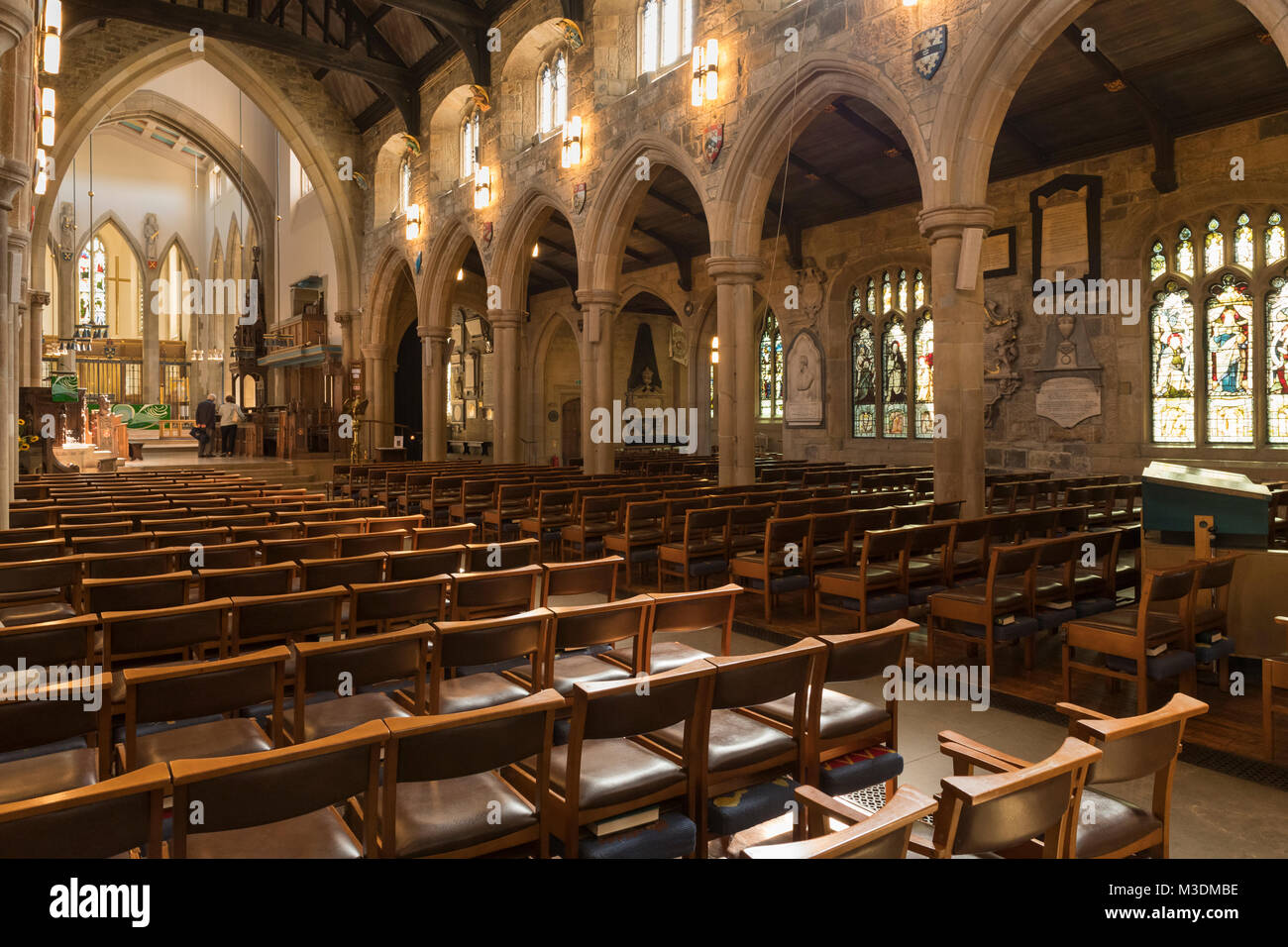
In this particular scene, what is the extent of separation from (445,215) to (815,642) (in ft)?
61.9

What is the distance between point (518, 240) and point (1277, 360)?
41.5ft

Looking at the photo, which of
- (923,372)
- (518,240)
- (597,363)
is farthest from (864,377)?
(518,240)

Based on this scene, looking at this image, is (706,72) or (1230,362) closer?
(706,72)

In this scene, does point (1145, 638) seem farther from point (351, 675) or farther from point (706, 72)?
point (706, 72)

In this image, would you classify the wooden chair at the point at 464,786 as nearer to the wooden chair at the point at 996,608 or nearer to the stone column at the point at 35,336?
the wooden chair at the point at 996,608

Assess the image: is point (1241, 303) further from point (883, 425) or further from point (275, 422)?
point (275, 422)

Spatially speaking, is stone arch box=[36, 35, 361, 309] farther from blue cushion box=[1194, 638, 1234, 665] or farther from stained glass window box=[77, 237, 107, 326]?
blue cushion box=[1194, 638, 1234, 665]

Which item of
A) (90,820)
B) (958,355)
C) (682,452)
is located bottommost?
(90,820)

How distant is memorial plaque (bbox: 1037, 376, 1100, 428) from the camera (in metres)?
12.8

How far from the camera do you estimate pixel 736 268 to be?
11.8 metres

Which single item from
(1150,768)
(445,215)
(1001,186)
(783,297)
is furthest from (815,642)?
(445,215)

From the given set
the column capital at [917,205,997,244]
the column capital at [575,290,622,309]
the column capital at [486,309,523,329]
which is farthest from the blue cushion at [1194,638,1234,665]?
the column capital at [486,309,523,329]

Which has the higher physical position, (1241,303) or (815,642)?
(1241,303)
